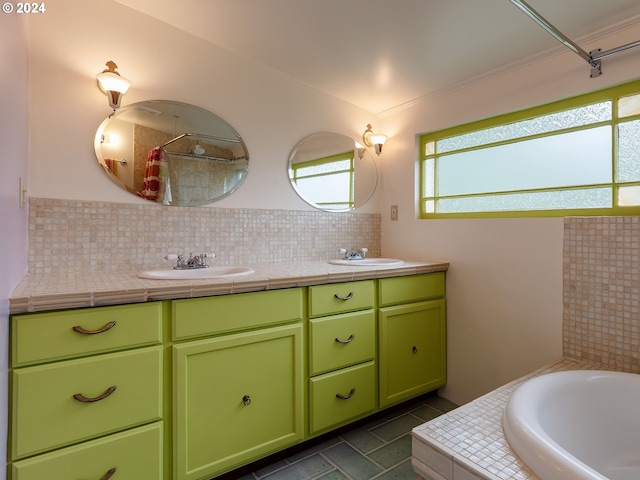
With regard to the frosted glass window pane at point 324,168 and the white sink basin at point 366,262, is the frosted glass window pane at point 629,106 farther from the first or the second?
the frosted glass window pane at point 324,168

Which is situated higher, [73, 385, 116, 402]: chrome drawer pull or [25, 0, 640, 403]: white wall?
[25, 0, 640, 403]: white wall

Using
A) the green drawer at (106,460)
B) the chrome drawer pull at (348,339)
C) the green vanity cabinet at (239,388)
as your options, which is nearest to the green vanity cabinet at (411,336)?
the chrome drawer pull at (348,339)

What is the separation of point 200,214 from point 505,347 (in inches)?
79.3

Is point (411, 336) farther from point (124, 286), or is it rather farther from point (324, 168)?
point (124, 286)

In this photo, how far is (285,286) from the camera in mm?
1606

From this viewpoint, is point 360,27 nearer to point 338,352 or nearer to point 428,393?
point 338,352

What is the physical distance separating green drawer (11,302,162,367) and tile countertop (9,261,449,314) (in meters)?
0.03

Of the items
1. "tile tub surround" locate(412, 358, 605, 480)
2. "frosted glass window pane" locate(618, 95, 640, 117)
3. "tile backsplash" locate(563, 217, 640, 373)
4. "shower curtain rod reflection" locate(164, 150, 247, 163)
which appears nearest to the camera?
"tile tub surround" locate(412, 358, 605, 480)

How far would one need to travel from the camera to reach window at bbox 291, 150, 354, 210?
95.3 inches

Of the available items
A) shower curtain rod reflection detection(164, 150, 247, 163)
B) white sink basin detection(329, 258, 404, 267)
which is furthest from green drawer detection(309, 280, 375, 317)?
shower curtain rod reflection detection(164, 150, 247, 163)

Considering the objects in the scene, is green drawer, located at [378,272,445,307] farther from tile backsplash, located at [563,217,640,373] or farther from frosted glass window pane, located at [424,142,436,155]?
frosted glass window pane, located at [424,142,436,155]

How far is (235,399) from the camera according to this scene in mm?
1471

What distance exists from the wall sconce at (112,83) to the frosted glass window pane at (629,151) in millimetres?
2528

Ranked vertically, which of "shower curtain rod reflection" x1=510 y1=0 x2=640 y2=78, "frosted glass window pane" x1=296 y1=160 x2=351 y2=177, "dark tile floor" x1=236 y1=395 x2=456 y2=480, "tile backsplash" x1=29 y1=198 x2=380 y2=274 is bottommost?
"dark tile floor" x1=236 y1=395 x2=456 y2=480
